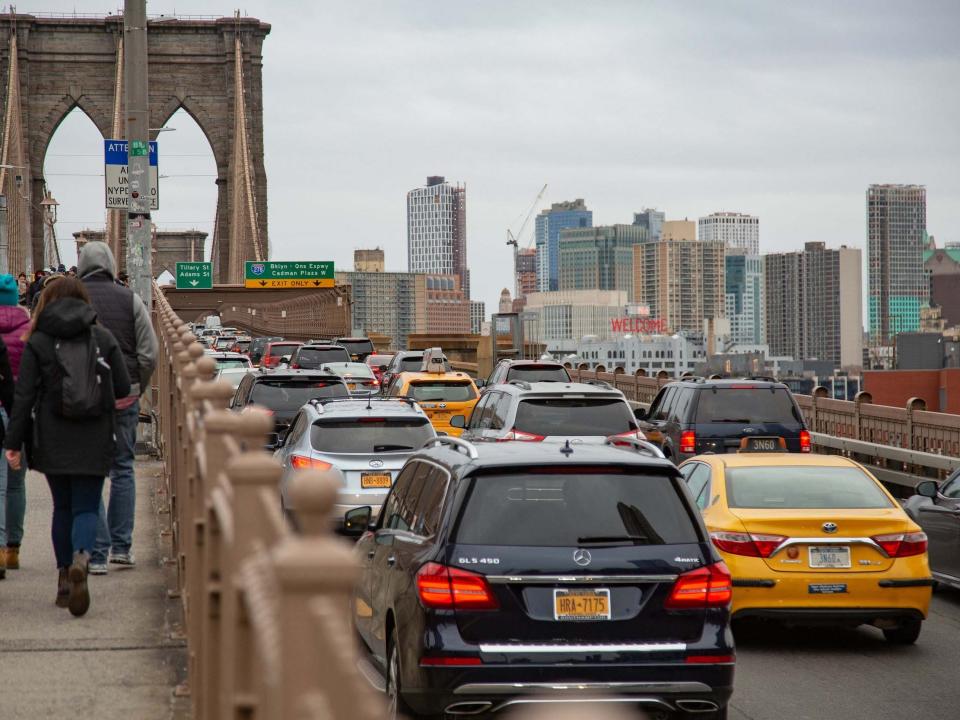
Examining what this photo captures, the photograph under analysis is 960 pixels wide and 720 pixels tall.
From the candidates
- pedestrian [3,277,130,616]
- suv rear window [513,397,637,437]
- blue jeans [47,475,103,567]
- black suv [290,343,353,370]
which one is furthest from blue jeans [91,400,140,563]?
black suv [290,343,353,370]

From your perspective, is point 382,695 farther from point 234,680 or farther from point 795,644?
point 234,680

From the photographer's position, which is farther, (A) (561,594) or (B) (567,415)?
(B) (567,415)

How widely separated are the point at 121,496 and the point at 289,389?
11178 millimetres

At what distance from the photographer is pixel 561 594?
23.2ft

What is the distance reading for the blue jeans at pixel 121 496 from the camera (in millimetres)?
9594

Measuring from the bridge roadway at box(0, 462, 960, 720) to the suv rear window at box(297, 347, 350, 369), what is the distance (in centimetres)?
2688

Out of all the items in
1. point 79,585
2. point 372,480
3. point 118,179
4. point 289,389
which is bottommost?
point 372,480

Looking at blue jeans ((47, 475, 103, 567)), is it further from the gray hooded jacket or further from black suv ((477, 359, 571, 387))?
black suv ((477, 359, 571, 387))

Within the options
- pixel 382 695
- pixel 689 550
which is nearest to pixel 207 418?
pixel 689 550

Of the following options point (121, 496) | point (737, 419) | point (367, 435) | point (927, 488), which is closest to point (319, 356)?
point (737, 419)

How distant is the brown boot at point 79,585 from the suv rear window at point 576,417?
8921mm

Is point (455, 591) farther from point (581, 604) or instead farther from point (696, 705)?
point (696, 705)

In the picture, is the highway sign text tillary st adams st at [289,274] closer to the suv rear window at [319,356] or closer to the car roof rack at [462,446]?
the suv rear window at [319,356]

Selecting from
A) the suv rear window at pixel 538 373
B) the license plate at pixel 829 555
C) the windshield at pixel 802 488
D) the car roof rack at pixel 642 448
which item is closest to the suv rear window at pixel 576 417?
the windshield at pixel 802 488
